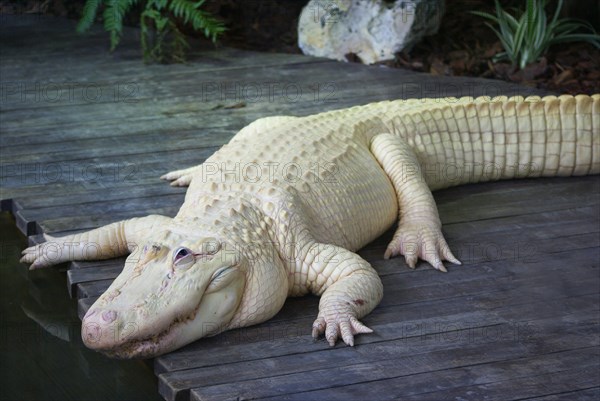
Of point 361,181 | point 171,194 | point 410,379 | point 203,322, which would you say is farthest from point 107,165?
point 410,379

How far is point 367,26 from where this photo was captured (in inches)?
270

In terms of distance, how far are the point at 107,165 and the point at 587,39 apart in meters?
3.71

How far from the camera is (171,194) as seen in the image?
461cm

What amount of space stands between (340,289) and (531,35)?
3.79 meters

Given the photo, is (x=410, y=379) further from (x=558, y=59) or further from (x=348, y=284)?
(x=558, y=59)

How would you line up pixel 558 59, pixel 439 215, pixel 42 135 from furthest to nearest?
pixel 558 59, pixel 42 135, pixel 439 215

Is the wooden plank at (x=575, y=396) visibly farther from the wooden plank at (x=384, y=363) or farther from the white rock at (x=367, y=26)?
the white rock at (x=367, y=26)

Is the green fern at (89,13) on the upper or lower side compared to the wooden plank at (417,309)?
upper

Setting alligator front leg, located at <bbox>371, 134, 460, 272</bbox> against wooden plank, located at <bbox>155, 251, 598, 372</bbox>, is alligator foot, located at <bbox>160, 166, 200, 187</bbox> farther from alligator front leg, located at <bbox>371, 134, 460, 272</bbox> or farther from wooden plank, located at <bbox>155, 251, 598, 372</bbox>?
wooden plank, located at <bbox>155, 251, 598, 372</bbox>

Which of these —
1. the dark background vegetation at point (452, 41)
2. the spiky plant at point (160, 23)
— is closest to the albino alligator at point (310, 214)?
the dark background vegetation at point (452, 41)

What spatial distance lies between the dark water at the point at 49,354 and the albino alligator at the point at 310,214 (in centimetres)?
38

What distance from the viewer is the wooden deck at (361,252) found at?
3072 millimetres

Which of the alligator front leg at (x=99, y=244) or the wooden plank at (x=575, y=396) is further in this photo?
the alligator front leg at (x=99, y=244)

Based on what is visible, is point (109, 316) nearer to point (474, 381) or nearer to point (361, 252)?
point (474, 381)
